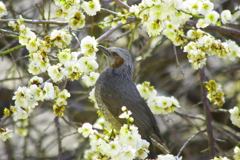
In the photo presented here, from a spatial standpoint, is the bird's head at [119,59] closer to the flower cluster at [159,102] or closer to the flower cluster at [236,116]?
the flower cluster at [159,102]

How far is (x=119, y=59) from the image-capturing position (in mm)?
4492

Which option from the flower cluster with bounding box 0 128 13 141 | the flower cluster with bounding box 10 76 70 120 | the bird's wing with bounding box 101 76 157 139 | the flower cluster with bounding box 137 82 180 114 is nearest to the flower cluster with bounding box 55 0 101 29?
the flower cluster with bounding box 10 76 70 120

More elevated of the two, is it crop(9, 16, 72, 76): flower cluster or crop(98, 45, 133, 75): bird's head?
crop(98, 45, 133, 75): bird's head

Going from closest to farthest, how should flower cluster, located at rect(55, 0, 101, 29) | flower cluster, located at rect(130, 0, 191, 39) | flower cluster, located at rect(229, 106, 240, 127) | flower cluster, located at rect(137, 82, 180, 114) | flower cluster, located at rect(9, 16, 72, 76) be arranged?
flower cluster, located at rect(130, 0, 191, 39), flower cluster, located at rect(9, 16, 72, 76), flower cluster, located at rect(55, 0, 101, 29), flower cluster, located at rect(229, 106, 240, 127), flower cluster, located at rect(137, 82, 180, 114)

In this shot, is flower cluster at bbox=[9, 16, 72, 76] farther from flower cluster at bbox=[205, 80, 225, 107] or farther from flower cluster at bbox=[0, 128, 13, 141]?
flower cluster at bbox=[205, 80, 225, 107]

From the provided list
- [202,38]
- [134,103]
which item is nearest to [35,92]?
[202,38]

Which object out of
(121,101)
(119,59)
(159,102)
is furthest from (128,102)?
(159,102)

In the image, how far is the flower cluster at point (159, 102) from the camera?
363 cm

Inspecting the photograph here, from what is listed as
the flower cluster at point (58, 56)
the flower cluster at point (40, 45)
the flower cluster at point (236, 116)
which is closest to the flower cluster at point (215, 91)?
the flower cluster at point (236, 116)

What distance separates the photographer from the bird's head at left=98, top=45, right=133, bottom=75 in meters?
4.38

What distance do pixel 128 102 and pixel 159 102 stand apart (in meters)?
0.75

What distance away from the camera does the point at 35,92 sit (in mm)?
2730

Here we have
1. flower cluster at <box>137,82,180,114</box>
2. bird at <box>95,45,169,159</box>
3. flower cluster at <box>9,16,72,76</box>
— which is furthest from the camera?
bird at <box>95,45,169,159</box>

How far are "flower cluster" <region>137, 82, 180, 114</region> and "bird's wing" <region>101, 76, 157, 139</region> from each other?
346 mm
